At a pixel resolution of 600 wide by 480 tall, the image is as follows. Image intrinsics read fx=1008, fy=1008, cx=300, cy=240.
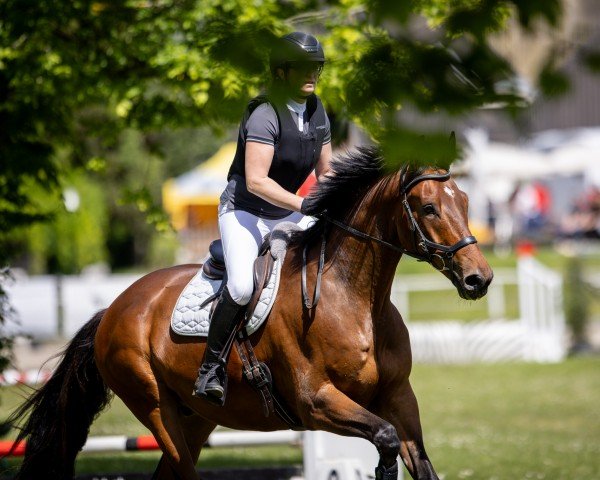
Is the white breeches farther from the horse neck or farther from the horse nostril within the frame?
the horse nostril

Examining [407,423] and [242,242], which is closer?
[407,423]

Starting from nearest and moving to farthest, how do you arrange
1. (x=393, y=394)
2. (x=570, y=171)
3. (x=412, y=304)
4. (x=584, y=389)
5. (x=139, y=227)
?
1. (x=393, y=394)
2. (x=584, y=389)
3. (x=412, y=304)
4. (x=570, y=171)
5. (x=139, y=227)

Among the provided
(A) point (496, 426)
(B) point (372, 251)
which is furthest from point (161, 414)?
(A) point (496, 426)

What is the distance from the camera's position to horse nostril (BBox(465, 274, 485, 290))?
4730 millimetres

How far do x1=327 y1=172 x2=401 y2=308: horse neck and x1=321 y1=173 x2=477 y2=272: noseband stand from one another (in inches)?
2.3

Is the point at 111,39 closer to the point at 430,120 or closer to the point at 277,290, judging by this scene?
the point at 277,290

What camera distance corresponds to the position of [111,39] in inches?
368

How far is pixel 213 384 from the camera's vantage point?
542 centimetres

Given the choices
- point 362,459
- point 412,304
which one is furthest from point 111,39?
point 412,304

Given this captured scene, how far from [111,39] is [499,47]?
655 cm

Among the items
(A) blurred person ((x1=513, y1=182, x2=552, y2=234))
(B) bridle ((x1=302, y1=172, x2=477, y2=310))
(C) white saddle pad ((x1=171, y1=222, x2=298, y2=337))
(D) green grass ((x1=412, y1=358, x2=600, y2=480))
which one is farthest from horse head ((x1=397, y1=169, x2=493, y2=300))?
(A) blurred person ((x1=513, y1=182, x2=552, y2=234))

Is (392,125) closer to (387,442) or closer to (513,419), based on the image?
(387,442)

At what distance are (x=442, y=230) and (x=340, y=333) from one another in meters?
0.75

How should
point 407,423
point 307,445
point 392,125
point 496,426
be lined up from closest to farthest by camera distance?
point 392,125 → point 407,423 → point 307,445 → point 496,426
